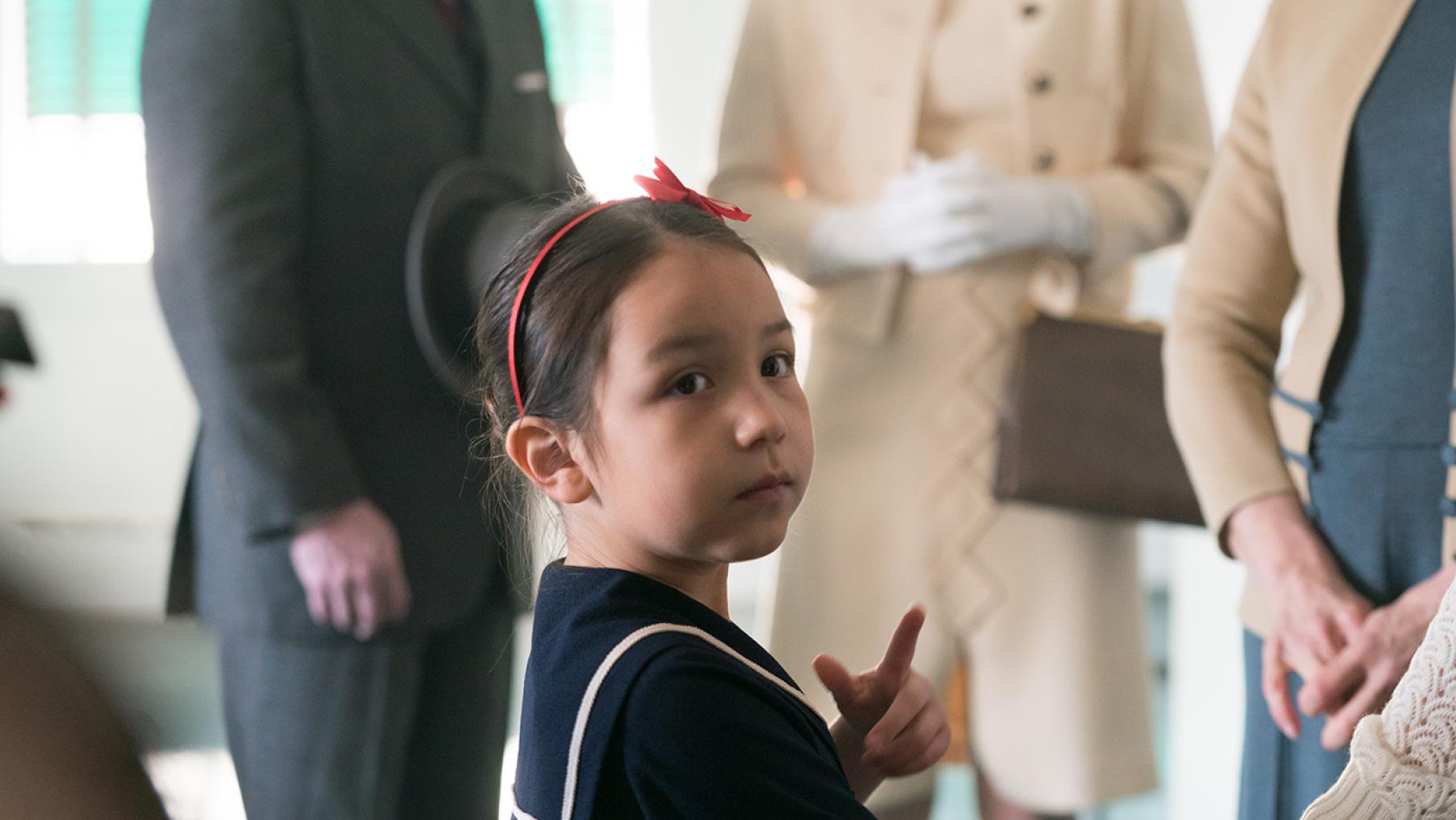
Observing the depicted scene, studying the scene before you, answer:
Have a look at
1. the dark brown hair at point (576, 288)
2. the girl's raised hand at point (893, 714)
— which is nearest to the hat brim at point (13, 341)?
the dark brown hair at point (576, 288)

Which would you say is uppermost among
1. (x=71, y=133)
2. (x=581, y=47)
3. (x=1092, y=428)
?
(x=581, y=47)

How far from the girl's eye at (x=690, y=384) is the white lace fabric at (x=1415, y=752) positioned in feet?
1.35

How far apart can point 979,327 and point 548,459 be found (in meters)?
0.93

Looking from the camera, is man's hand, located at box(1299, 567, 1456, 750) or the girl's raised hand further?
man's hand, located at box(1299, 567, 1456, 750)

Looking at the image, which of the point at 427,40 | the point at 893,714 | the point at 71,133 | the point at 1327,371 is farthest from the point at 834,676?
the point at 71,133

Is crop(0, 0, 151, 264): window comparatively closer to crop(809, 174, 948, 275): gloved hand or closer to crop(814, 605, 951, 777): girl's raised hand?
crop(809, 174, 948, 275): gloved hand

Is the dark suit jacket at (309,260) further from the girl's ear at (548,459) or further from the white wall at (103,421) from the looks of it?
the white wall at (103,421)

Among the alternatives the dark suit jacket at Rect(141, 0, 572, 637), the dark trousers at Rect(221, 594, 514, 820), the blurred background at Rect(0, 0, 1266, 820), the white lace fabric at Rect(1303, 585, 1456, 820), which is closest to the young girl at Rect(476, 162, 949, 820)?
the white lace fabric at Rect(1303, 585, 1456, 820)

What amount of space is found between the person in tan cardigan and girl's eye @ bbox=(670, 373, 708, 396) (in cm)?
60

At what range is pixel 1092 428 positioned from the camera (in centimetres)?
157

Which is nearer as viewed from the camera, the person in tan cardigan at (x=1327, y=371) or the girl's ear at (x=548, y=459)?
the girl's ear at (x=548, y=459)

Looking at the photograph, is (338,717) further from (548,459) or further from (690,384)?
(690,384)

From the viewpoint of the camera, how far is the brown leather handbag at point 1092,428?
157 centimetres

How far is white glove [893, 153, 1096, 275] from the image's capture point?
5.17 ft
